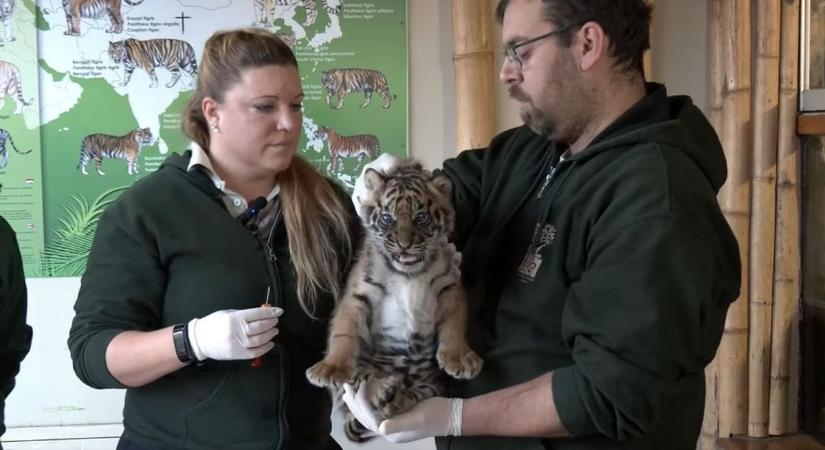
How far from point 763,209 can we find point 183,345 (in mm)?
2545

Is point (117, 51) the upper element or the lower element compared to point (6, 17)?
lower

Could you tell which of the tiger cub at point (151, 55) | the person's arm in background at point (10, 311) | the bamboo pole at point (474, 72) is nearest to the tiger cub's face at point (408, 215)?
the person's arm in background at point (10, 311)

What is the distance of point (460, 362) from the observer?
1551mm

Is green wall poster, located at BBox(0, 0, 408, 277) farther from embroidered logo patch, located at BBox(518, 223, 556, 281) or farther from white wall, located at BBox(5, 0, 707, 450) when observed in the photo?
embroidered logo patch, located at BBox(518, 223, 556, 281)

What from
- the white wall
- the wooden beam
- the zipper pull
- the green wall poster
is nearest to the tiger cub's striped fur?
the green wall poster

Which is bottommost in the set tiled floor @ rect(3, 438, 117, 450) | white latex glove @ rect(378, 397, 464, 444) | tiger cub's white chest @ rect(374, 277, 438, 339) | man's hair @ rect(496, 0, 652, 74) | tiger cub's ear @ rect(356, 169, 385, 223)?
tiled floor @ rect(3, 438, 117, 450)

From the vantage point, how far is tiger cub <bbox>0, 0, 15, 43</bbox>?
291 cm

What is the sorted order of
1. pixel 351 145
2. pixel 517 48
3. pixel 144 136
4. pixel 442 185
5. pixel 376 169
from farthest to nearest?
1. pixel 351 145
2. pixel 144 136
3. pixel 376 169
4. pixel 442 185
5. pixel 517 48

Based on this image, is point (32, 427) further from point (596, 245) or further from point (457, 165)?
point (596, 245)

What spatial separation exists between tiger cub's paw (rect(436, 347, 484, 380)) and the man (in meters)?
0.05

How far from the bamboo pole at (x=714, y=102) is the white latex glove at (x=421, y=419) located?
2.02m

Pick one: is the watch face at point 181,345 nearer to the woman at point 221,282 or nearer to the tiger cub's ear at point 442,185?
the woman at point 221,282

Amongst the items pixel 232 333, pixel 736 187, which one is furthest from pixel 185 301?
pixel 736 187

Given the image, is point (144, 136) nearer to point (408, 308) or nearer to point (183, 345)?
point (183, 345)
